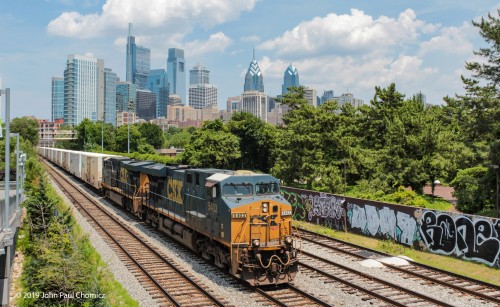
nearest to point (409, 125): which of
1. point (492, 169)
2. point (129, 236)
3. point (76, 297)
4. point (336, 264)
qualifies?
point (492, 169)

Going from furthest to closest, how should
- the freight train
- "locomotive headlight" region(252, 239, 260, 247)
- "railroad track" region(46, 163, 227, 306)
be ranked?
the freight train → "locomotive headlight" region(252, 239, 260, 247) → "railroad track" region(46, 163, 227, 306)

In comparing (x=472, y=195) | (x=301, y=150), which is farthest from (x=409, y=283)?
(x=301, y=150)

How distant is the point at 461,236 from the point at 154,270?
12.6 meters

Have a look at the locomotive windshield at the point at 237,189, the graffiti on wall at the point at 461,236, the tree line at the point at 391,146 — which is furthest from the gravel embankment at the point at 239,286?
the tree line at the point at 391,146

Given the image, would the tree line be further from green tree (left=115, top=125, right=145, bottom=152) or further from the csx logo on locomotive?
green tree (left=115, top=125, right=145, bottom=152)

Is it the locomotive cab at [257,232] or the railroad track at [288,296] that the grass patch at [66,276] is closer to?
the locomotive cab at [257,232]

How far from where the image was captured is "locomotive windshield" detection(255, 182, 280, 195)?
15883 mm

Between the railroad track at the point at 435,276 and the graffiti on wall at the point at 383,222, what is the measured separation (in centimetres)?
231

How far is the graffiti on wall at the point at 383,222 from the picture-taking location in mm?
21188

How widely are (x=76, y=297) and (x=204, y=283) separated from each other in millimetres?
4609

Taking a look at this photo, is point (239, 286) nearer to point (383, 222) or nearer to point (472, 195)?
point (383, 222)

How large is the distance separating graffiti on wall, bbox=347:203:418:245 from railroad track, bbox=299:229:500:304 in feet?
7.57

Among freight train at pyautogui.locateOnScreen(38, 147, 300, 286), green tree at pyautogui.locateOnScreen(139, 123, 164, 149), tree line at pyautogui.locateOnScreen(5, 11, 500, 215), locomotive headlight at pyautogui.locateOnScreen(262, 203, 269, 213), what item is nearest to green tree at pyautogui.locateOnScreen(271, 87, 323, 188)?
tree line at pyautogui.locateOnScreen(5, 11, 500, 215)

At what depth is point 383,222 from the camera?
74.7ft
